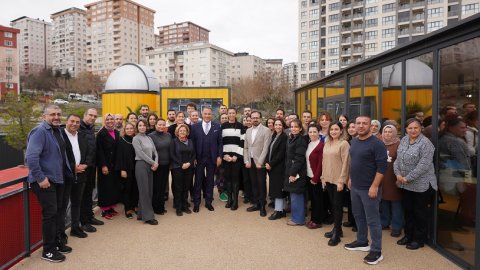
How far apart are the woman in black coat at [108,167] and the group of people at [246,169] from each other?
0.06 ft

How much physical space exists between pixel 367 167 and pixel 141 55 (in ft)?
372

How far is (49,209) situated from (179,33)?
124921 millimetres

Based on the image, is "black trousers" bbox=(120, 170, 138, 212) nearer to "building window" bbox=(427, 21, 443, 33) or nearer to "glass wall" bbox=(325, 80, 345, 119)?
"glass wall" bbox=(325, 80, 345, 119)

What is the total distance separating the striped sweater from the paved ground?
4.68 ft

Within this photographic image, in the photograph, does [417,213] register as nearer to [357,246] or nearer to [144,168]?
[357,246]

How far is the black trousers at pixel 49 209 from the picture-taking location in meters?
4.05

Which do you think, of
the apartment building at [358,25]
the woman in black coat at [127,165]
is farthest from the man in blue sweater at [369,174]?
the apartment building at [358,25]

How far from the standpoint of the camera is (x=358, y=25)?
60594mm

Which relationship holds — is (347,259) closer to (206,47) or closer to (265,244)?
(265,244)

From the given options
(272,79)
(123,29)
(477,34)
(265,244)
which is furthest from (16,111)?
(123,29)

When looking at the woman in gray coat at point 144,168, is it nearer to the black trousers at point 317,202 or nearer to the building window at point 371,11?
the black trousers at point 317,202

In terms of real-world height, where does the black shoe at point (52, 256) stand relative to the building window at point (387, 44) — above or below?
below

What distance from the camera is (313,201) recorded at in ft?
18.3

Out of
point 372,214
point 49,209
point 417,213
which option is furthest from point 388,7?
point 49,209
